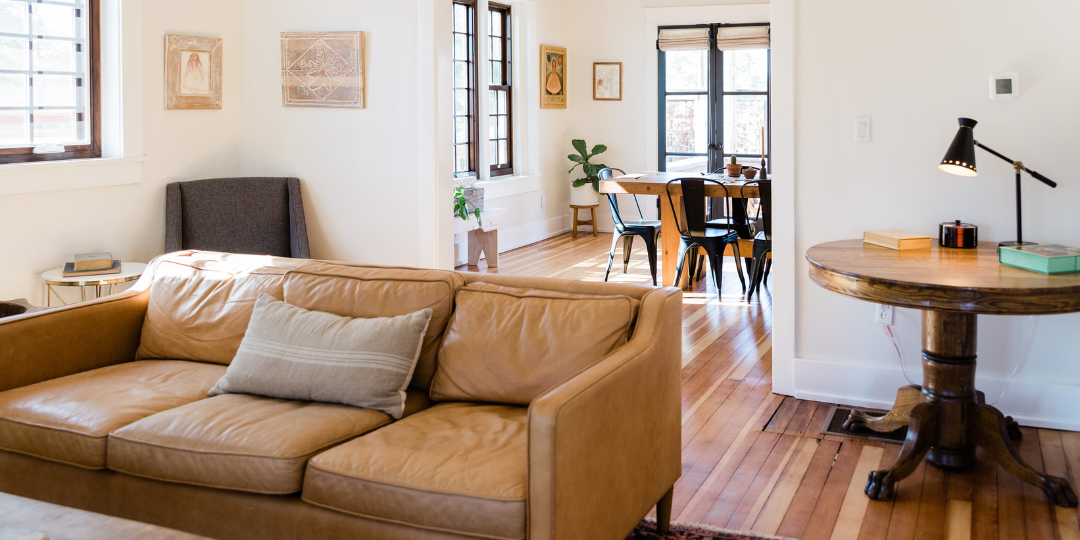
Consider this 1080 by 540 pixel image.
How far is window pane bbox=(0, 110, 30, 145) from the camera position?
158 inches

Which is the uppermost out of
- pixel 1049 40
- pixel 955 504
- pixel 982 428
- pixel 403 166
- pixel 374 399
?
pixel 1049 40

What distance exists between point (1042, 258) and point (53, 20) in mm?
4365

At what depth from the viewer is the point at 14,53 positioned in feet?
13.3

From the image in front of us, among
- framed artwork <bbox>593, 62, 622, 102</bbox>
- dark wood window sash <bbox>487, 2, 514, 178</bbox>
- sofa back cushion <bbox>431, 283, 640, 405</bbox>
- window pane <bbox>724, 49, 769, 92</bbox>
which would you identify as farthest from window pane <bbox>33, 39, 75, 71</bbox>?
window pane <bbox>724, 49, 769, 92</bbox>

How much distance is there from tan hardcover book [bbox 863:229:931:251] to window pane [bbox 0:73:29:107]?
152 inches

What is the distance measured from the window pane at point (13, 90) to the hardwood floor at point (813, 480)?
3410 mm

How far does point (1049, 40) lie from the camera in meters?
3.36

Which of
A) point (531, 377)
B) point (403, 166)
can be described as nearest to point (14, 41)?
point (403, 166)

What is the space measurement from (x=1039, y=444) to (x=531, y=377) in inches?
84.4

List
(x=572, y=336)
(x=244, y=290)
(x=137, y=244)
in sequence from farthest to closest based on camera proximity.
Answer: (x=137, y=244) → (x=244, y=290) → (x=572, y=336)

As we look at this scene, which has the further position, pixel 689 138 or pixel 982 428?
pixel 689 138

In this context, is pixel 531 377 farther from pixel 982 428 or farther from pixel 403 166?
pixel 403 166

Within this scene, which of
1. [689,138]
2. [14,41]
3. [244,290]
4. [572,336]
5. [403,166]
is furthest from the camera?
[689,138]

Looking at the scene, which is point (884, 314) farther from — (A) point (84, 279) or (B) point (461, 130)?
(B) point (461, 130)
